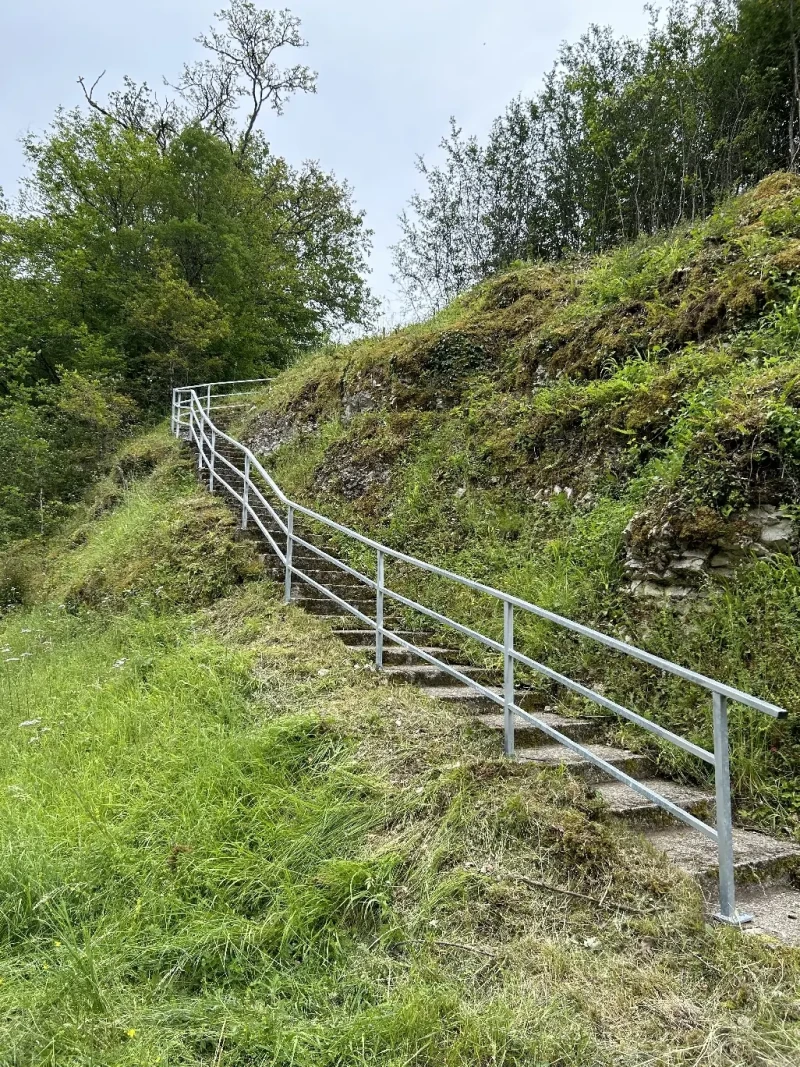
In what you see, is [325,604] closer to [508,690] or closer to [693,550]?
[508,690]

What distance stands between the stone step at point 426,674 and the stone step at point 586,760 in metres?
1.03

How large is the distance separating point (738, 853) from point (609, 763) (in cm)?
82

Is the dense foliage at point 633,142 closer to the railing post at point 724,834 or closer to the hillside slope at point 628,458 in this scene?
the hillside slope at point 628,458

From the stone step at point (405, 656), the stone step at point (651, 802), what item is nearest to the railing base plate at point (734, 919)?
the stone step at point (651, 802)

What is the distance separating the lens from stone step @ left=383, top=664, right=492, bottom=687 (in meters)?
5.18

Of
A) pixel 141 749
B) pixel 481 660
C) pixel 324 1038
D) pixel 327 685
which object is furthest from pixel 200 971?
pixel 481 660

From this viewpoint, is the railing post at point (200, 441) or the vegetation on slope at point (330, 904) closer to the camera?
the vegetation on slope at point (330, 904)

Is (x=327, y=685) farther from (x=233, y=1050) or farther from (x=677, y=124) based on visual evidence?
(x=677, y=124)

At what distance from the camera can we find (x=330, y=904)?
9.95ft

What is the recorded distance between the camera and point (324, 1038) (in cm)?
231

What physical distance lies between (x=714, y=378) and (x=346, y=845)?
15.8 feet

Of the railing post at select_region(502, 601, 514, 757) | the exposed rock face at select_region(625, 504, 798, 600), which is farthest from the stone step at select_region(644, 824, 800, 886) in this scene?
the exposed rock face at select_region(625, 504, 798, 600)

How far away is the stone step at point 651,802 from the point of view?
11.1 ft

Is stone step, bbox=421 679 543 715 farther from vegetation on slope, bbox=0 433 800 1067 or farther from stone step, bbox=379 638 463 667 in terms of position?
stone step, bbox=379 638 463 667
